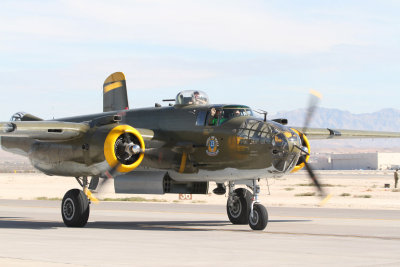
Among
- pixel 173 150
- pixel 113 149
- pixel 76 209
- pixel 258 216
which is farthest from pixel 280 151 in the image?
pixel 76 209

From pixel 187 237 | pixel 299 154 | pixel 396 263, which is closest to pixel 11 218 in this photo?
pixel 187 237

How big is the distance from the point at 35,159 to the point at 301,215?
12391 mm

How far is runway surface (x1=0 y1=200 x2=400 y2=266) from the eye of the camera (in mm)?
14883

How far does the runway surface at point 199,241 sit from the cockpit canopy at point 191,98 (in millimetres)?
4509

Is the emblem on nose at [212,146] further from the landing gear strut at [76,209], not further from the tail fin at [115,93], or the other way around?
the tail fin at [115,93]

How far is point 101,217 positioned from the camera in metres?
30.3

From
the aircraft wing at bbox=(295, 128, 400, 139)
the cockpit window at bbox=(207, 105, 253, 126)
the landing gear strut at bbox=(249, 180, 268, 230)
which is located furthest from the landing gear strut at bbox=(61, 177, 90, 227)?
the aircraft wing at bbox=(295, 128, 400, 139)

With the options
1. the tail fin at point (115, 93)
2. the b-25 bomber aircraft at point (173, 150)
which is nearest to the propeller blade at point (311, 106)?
the b-25 bomber aircraft at point (173, 150)

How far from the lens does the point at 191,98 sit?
2492 centimetres

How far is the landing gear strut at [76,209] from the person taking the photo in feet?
79.3

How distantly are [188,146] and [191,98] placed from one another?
2004 millimetres

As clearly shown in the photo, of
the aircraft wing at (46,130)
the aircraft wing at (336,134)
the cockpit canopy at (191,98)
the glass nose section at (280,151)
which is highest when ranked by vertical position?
the cockpit canopy at (191,98)

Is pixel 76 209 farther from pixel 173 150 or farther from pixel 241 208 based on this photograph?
pixel 241 208

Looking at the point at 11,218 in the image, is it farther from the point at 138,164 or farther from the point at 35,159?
the point at 138,164
